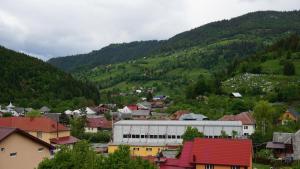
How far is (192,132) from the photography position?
50812 millimetres

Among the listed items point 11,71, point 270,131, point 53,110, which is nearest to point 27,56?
point 11,71

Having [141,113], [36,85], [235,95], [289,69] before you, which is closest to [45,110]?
[141,113]

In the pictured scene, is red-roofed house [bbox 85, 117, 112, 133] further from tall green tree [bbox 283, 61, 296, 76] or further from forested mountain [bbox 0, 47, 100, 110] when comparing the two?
tall green tree [bbox 283, 61, 296, 76]

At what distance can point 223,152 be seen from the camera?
3653 centimetres

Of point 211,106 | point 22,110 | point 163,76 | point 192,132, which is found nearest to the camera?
point 192,132

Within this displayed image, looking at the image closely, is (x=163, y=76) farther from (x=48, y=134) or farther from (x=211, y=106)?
(x=48, y=134)

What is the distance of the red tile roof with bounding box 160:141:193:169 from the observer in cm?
3565

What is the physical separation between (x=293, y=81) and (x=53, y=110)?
58864 millimetres

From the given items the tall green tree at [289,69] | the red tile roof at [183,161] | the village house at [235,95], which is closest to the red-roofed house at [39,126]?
the red tile roof at [183,161]

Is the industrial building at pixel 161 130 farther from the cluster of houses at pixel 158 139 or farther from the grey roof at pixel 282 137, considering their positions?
the grey roof at pixel 282 137

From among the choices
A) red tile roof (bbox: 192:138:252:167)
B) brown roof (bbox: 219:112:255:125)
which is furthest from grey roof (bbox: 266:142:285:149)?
brown roof (bbox: 219:112:255:125)

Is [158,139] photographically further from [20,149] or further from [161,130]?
[20,149]

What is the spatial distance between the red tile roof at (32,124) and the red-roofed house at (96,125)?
23.3 metres

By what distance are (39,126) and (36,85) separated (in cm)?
8450
